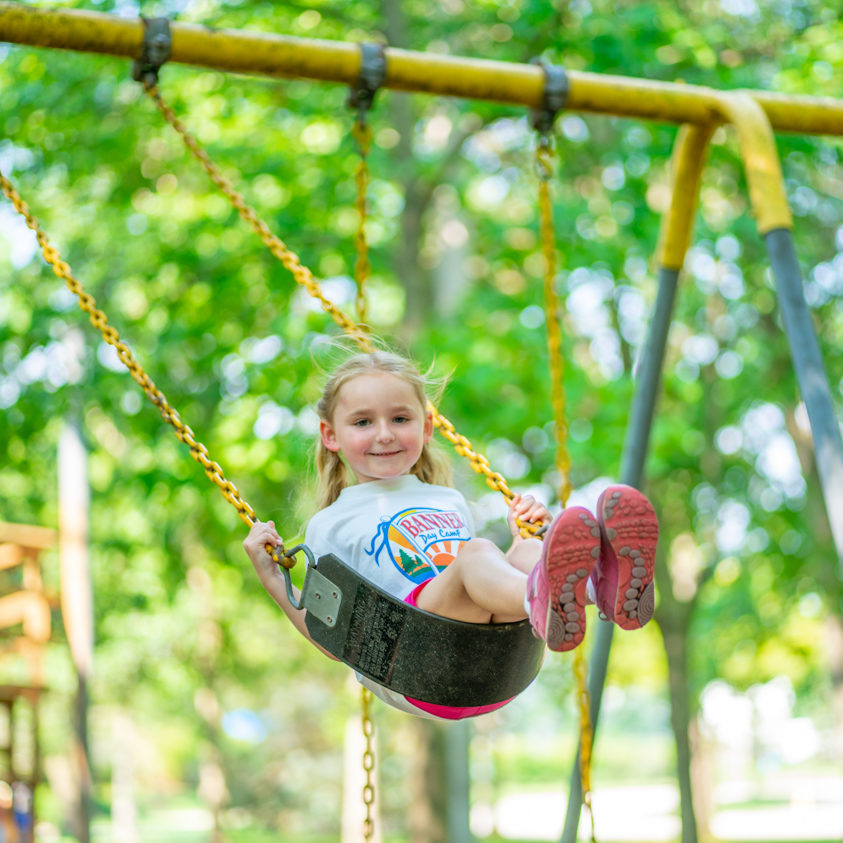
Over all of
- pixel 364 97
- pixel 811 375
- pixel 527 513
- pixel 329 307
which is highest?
pixel 364 97

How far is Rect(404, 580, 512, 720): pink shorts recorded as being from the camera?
247cm

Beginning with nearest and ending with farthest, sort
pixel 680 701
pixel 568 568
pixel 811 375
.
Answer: pixel 568 568, pixel 811 375, pixel 680 701

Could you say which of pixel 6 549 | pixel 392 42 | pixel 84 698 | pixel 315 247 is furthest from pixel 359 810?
pixel 392 42

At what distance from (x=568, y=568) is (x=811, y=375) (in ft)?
5.07

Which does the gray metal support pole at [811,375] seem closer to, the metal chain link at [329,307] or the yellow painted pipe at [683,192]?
the yellow painted pipe at [683,192]

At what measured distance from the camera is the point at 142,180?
25.8ft

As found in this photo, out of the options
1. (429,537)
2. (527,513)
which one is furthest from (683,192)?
(429,537)

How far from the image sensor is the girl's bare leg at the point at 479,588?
2258mm

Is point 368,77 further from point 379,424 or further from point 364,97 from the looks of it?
point 379,424

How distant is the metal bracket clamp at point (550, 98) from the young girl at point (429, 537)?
1.23 metres

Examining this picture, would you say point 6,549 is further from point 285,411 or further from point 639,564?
point 639,564

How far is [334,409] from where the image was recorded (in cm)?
278

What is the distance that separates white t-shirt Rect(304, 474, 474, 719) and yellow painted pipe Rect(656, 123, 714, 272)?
6.12 ft

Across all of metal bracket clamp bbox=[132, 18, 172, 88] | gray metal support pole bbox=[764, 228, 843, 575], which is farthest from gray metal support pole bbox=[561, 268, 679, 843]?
metal bracket clamp bbox=[132, 18, 172, 88]
